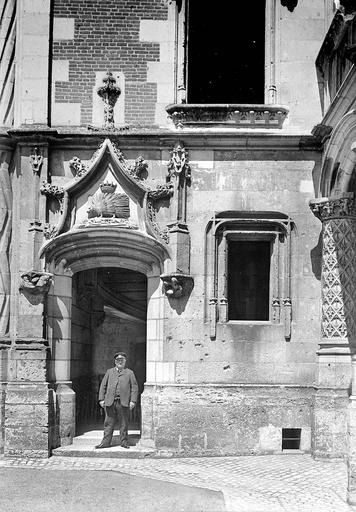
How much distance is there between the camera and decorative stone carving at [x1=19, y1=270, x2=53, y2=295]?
11.8m

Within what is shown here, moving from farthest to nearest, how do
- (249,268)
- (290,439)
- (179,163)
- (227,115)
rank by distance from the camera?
(249,268) < (227,115) < (179,163) < (290,439)

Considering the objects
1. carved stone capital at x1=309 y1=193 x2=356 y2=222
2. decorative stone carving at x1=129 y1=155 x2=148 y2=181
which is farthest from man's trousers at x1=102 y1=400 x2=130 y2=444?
carved stone capital at x1=309 y1=193 x2=356 y2=222

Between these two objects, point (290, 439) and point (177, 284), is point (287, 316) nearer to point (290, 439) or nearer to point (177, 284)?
point (177, 284)

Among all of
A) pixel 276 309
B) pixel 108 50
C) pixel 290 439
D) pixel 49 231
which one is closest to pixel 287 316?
pixel 276 309

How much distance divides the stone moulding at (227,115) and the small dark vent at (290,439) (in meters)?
4.66

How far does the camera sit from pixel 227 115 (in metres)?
12.2

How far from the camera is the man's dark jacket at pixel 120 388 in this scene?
38.7ft

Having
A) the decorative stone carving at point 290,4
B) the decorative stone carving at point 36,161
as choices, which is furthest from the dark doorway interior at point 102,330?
the decorative stone carving at point 290,4

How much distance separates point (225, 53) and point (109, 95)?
2041 millimetres

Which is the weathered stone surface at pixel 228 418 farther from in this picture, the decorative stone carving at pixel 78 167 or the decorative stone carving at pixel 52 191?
the decorative stone carving at pixel 78 167

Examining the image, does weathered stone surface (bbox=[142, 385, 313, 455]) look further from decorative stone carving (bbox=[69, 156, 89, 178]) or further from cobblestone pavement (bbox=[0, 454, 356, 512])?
decorative stone carving (bbox=[69, 156, 89, 178])

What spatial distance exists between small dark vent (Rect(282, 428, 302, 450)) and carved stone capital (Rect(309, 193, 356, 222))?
3211 millimetres

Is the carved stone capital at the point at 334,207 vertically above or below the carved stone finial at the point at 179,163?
below

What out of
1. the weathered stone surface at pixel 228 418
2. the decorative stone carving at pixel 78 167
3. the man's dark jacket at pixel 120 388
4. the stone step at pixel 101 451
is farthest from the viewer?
the decorative stone carving at pixel 78 167
